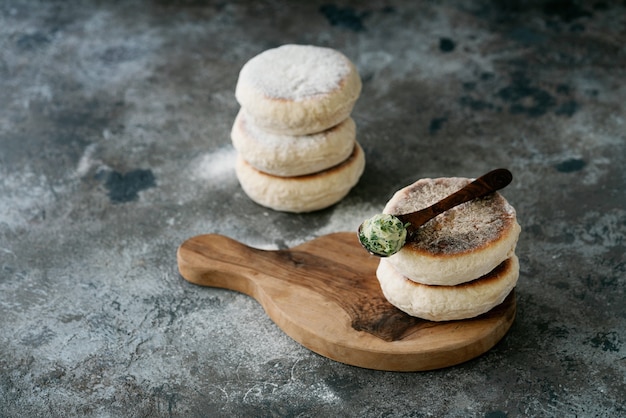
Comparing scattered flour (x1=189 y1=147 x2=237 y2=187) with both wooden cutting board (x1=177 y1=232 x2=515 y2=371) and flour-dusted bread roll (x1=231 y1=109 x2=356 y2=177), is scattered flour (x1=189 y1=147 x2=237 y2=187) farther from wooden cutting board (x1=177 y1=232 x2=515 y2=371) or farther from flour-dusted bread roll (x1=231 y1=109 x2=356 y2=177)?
wooden cutting board (x1=177 y1=232 x2=515 y2=371)

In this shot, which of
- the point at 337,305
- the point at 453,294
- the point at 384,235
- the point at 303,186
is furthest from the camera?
the point at 303,186

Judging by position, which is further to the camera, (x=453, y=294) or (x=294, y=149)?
(x=294, y=149)

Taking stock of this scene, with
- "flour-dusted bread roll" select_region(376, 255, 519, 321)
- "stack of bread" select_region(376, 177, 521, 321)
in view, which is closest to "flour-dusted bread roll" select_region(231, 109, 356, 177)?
"stack of bread" select_region(376, 177, 521, 321)

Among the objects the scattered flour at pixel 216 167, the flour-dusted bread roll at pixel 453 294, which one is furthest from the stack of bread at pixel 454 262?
the scattered flour at pixel 216 167

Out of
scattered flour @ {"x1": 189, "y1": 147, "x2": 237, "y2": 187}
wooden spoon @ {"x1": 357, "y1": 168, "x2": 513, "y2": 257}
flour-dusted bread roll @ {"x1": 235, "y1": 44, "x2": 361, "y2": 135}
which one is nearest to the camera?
wooden spoon @ {"x1": 357, "y1": 168, "x2": 513, "y2": 257}

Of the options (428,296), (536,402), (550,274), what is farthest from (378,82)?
(536,402)

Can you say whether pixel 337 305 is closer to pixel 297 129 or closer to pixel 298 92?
pixel 297 129

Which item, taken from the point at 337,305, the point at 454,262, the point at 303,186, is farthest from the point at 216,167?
the point at 454,262

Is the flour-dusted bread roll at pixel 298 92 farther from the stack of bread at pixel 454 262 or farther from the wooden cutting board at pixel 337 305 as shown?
the stack of bread at pixel 454 262
